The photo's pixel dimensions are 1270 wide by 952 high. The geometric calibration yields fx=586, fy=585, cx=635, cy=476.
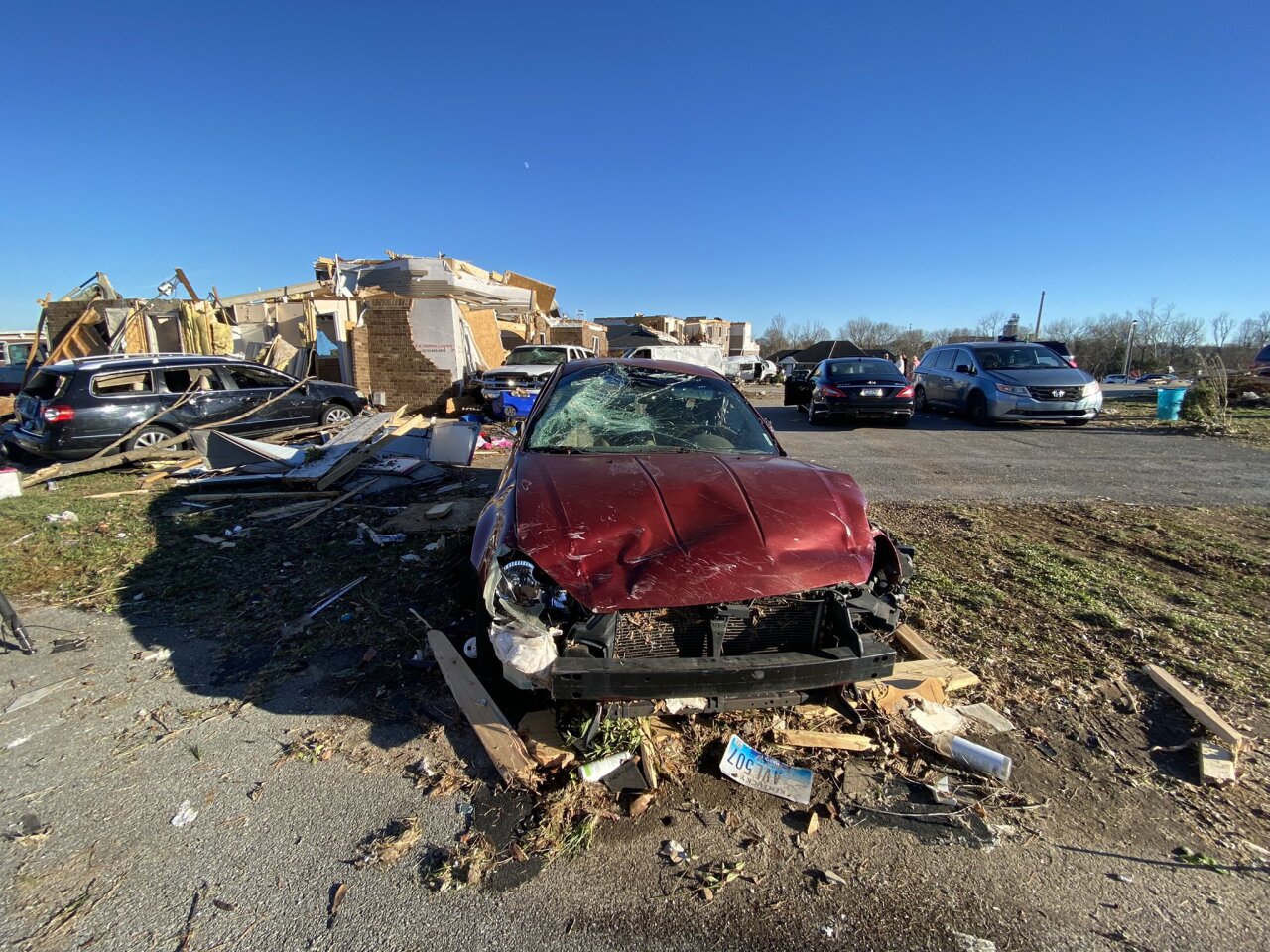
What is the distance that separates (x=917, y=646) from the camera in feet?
11.1

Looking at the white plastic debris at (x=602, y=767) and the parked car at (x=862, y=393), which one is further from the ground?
the parked car at (x=862, y=393)

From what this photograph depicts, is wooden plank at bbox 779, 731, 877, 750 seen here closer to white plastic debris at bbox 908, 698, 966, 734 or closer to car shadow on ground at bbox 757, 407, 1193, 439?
white plastic debris at bbox 908, 698, 966, 734

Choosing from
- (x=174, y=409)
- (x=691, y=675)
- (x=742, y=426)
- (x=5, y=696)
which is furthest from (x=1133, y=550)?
(x=174, y=409)

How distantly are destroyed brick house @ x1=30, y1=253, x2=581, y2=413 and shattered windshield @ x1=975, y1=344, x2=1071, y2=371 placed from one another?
12067 millimetres

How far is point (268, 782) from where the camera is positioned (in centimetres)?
245

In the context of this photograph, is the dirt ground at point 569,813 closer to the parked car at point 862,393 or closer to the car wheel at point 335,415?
the car wheel at point 335,415

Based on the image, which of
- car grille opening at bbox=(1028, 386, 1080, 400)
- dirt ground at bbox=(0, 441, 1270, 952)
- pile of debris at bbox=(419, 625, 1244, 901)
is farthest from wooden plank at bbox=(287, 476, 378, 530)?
car grille opening at bbox=(1028, 386, 1080, 400)

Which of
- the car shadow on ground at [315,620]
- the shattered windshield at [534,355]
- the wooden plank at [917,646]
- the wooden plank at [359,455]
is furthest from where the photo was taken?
the shattered windshield at [534,355]

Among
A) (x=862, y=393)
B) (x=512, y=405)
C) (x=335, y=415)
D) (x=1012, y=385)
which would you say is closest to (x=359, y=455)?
(x=335, y=415)

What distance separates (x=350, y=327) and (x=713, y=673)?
14.7 metres

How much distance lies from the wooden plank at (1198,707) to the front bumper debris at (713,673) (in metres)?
1.67

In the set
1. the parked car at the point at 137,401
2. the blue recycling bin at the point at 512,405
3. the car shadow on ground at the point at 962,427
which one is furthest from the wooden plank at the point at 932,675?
the blue recycling bin at the point at 512,405

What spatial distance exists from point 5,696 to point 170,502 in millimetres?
4140

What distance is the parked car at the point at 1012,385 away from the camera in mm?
11992
